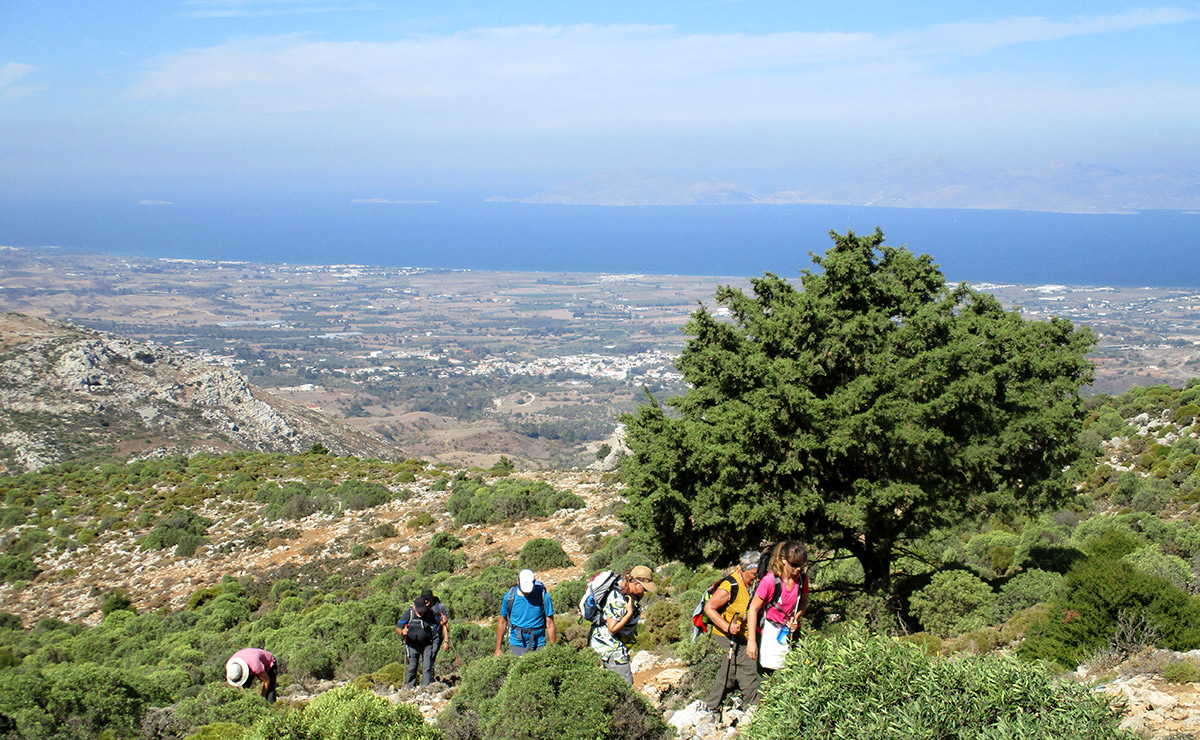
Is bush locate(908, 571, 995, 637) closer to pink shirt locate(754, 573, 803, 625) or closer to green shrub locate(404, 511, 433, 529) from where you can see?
pink shirt locate(754, 573, 803, 625)

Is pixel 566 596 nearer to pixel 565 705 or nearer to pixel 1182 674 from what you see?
pixel 565 705

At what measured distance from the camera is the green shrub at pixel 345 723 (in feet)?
15.7

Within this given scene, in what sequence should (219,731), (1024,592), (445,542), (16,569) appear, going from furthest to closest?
(16,569) < (445,542) < (1024,592) < (219,731)

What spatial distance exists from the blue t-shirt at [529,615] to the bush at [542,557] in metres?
9.88

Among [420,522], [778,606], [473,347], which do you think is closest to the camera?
[778,606]

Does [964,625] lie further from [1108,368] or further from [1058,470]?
Answer: [1108,368]

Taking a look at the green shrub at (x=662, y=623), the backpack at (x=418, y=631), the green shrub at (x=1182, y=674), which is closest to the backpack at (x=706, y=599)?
the green shrub at (x=1182, y=674)

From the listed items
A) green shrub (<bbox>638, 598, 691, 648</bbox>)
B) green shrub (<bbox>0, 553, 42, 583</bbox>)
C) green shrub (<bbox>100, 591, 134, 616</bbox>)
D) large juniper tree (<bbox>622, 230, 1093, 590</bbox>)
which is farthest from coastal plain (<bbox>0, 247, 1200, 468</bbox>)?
large juniper tree (<bbox>622, 230, 1093, 590</bbox>)

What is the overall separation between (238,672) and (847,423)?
7.03 meters

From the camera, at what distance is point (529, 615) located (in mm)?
6879

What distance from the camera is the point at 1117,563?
6.90m

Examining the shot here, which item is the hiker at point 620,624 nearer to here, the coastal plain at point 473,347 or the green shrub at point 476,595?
the green shrub at point 476,595

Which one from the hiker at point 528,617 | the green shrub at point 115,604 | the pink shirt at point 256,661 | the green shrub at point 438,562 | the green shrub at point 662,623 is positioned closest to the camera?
the hiker at point 528,617

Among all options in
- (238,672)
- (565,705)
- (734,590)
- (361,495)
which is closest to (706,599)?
(734,590)
